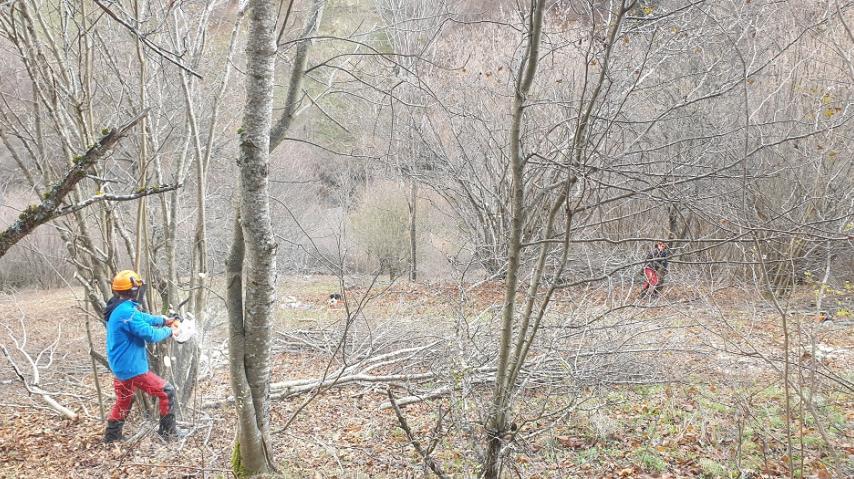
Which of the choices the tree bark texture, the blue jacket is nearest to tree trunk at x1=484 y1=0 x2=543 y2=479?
the tree bark texture

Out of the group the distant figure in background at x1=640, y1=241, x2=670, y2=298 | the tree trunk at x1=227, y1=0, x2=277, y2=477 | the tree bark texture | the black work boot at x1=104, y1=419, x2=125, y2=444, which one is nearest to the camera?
the tree bark texture

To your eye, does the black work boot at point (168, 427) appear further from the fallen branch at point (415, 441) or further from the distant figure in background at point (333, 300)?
the distant figure in background at point (333, 300)

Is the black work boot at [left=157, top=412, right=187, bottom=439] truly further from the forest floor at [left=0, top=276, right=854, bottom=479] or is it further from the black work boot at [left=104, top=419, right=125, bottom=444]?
the black work boot at [left=104, top=419, right=125, bottom=444]

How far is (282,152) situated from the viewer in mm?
23531

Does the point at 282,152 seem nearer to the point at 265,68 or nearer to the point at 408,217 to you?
the point at 408,217

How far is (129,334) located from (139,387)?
55 cm

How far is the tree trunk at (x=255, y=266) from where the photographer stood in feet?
11.0

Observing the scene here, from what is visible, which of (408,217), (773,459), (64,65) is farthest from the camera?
(408,217)

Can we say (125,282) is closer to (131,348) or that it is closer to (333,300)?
(131,348)

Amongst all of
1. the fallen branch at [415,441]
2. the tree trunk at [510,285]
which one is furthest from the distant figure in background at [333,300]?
the fallen branch at [415,441]

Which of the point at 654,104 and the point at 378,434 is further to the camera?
the point at 654,104

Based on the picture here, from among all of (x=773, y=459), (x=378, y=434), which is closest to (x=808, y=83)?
(x=773, y=459)

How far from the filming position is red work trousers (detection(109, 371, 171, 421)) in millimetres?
5402

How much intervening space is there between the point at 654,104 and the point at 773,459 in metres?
8.73
